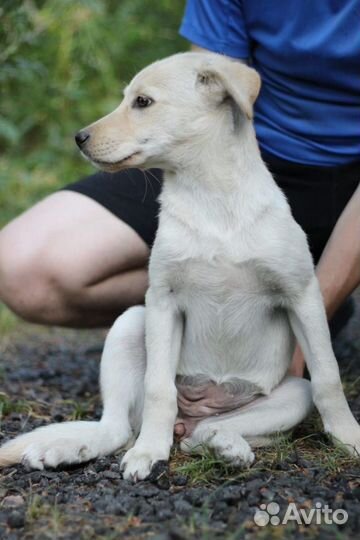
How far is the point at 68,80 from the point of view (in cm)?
680

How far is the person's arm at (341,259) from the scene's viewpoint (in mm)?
3146

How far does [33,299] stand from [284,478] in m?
1.58

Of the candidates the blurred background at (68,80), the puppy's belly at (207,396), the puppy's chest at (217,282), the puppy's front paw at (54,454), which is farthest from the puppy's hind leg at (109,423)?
the blurred background at (68,80)

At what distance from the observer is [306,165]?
3391mm

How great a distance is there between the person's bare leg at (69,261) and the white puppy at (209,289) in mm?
734

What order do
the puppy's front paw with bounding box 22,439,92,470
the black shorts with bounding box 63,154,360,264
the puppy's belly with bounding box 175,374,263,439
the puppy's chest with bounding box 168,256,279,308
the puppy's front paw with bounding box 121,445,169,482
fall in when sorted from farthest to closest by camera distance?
the black shorts with bounding box 63,154,360,264
the puppy's belly with bounding box 175,374,263,439
the puppy's chest with bounding box 168,256,279,308
the puppy's front paw with bounding box 22,439,92,470
the puppy's front paw with bounding box 121,445,169,482

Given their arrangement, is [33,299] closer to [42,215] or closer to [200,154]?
[42,215]

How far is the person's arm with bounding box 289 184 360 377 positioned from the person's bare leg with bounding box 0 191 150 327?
30.3 inches

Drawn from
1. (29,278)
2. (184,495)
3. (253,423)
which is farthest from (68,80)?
(184,495)

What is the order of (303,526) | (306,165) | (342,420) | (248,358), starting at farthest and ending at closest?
(306,165) → (248,358) → (342,420) → (303,526)

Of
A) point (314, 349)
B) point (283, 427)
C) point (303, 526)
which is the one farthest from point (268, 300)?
point (303, 526)

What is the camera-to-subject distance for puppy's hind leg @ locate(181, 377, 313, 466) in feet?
8.03

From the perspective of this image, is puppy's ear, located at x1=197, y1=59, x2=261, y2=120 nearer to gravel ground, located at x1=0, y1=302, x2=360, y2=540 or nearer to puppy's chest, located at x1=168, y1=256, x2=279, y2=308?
→ puppy's chest, located at x1=168, y1=256, x2=279, y2=308

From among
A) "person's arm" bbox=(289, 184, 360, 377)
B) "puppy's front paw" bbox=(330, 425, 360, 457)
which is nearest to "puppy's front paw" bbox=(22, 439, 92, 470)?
"puppy's front paw" bbox=(330, 425, 360, 457)
